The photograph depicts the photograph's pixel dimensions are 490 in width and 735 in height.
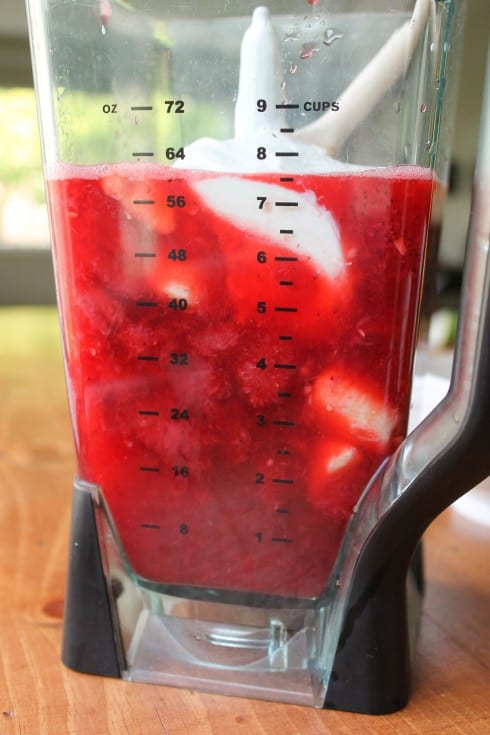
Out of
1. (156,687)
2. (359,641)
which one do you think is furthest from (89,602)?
(359,641)

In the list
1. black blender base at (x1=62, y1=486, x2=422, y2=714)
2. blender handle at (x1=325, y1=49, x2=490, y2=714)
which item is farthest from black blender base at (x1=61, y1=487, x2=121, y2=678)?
blender handle at (x1=325, y1=49, x2=490, y2=714)

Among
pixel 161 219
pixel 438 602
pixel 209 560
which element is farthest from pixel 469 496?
pixel 161 219

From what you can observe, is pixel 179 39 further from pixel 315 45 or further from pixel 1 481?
pixel 1 481

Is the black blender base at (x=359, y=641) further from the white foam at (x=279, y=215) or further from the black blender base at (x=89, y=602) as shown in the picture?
the white foam at (x=279, y=215)

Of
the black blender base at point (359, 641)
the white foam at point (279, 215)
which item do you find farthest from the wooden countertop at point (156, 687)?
the white foam at point (279, 215)

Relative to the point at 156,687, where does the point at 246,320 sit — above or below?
above

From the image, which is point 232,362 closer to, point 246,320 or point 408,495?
point 246,320
